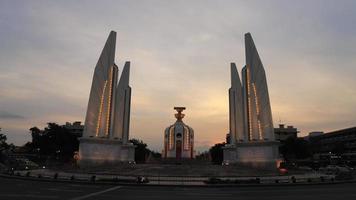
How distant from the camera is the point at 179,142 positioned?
8662cm

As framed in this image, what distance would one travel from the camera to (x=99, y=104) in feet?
191

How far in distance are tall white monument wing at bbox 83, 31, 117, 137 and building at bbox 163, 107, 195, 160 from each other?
29.0 m

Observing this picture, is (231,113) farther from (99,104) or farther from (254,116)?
(99,104)

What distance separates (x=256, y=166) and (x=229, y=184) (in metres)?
24.3

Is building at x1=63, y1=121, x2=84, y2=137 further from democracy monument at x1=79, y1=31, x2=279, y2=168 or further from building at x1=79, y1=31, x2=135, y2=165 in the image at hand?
building at x1=79, y1=31, x2=135, y2=165

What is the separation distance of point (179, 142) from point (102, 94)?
32.5 metres

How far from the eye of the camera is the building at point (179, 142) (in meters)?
85.7

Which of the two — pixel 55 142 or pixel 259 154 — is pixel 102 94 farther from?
pixel 55 142

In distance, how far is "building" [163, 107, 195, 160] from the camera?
85688mm

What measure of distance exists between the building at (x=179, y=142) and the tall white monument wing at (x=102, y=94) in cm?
2901

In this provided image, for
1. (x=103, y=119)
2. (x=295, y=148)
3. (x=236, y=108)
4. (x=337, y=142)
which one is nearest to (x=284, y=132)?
(x=337, y=142)

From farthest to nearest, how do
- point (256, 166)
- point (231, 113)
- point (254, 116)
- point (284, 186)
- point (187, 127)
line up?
point (187, 127), point (231, 113), point (254, 116), point (256, 166), point (284, 186)

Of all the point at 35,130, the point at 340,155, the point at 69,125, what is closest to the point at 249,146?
the point at 340,155

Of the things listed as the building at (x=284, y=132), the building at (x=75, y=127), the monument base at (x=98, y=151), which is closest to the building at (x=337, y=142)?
the building at (x=284, y=132)
